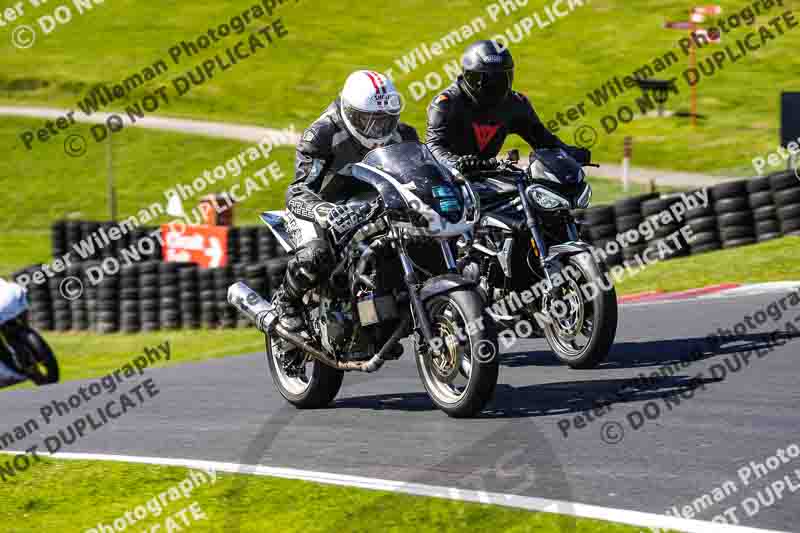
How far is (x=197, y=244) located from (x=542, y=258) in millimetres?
13923

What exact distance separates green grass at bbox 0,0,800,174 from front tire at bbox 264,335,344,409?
2423cm

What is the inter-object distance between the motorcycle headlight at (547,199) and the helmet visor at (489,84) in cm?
99

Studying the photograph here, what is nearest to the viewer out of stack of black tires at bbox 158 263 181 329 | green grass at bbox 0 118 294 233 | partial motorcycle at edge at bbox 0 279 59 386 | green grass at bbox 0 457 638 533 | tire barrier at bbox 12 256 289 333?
green grass at bbox 0 457 638 533

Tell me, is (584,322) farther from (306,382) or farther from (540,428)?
(306,382)

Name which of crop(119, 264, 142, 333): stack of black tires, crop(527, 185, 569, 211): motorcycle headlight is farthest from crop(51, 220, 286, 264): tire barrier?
crop(527, 185, 569, 211): motorcycle headlight

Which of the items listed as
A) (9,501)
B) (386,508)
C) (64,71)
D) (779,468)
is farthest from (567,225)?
(64,71)

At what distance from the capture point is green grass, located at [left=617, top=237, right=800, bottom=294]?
42.0 feet

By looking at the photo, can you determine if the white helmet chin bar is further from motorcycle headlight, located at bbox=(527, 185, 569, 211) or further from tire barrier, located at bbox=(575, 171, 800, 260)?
tire barrier, located at bbox=(575, 171, 800, 260)

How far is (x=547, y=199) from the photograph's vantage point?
8.05m

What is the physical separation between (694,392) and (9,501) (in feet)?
13.1

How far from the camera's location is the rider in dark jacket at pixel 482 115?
855 centimetres

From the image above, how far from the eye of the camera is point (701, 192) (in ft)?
47.9

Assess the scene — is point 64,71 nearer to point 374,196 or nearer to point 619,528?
point 374,196

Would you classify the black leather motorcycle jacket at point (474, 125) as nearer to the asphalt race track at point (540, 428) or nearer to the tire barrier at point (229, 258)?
the asphalt race track at point (540, 428)
